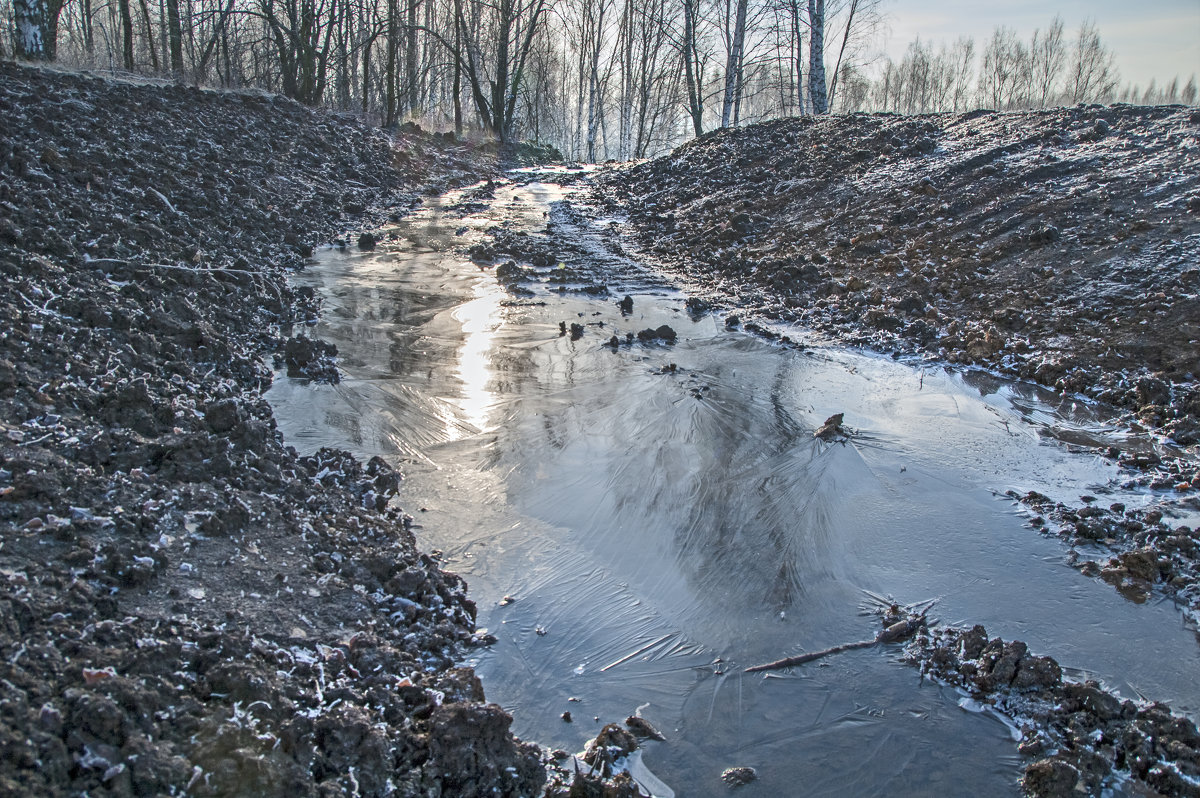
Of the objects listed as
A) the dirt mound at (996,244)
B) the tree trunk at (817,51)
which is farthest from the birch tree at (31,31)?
the tree trunk at (817,51)

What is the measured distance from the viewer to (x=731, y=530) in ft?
14.6

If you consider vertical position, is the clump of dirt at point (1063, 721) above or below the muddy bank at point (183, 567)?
below

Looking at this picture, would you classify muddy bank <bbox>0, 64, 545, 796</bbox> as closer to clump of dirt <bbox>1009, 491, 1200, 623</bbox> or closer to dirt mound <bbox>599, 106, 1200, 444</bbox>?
clump of dirt <bbox>1009, 491, 1200, 623</bbox>

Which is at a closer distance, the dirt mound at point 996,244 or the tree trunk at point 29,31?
the dirt mound at point 996,244

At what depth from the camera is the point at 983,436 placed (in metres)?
5.70

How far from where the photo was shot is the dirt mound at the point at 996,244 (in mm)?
6695

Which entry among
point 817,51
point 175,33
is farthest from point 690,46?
point 175,33

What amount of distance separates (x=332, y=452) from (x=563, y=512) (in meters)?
1.45

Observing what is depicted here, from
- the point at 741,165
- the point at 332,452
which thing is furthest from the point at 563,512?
the point at 741,165

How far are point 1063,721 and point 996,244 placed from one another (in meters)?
6.66

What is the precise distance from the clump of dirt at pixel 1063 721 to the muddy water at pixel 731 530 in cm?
11

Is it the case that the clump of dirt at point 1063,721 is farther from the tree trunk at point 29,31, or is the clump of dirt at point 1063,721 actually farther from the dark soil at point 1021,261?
the tree trunk at point 29,31

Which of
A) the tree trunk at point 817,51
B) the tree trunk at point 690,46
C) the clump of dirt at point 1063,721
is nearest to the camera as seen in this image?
the clump of dirt at point 1063,721

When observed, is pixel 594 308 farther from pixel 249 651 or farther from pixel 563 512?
pixel 249 651
